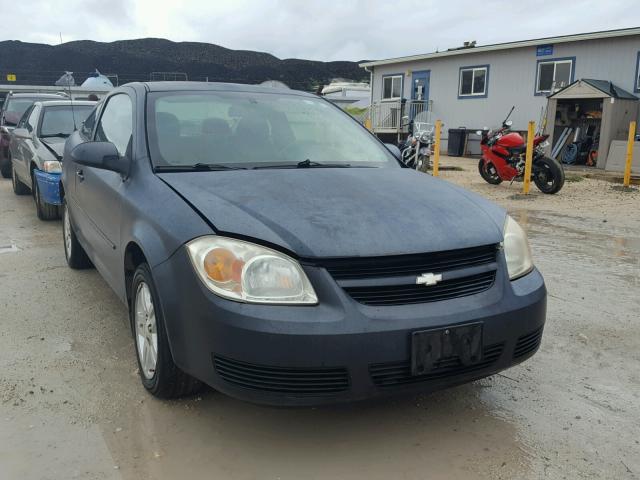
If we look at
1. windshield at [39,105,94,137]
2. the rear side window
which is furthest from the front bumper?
windshield at [39,105,94,137]

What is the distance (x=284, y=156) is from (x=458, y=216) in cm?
116

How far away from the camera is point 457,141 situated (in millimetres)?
20406

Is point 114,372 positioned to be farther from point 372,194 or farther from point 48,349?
point 372,194

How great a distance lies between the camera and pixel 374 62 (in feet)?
80.2

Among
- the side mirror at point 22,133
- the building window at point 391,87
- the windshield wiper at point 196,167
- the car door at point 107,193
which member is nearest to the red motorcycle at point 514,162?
the side mirror at point 22,133

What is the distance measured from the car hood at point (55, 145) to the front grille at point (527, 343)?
5689 millimetres

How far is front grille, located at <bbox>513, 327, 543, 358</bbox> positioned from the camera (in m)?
2.68

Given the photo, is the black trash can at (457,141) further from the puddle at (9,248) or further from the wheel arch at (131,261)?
the wheel arch at (131,261)

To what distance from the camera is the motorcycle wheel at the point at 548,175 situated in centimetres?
1071

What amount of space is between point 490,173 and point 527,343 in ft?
32.4

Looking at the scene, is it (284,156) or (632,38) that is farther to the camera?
(632,38)

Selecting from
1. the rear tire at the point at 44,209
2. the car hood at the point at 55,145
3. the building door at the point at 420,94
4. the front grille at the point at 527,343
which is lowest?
the rear tire at the point at 44,209

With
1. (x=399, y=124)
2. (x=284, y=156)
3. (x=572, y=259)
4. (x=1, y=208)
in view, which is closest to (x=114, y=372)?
(x=284, y=156)

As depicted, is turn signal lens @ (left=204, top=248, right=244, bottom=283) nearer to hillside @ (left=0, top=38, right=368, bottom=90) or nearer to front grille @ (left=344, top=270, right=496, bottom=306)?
front grille @ (left=344, top=270, right=496, bottom=306)
